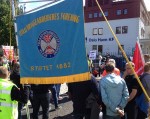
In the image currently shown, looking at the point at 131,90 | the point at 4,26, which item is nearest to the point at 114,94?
the point at 131,90

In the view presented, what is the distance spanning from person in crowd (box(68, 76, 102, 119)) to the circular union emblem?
1.05 meters

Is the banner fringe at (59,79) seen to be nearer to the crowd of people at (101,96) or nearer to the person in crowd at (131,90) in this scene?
the crowd of people at (101,96)

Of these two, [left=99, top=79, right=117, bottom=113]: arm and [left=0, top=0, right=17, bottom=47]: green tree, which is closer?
[left=99, top=79, right=117, bottom=113]: arm

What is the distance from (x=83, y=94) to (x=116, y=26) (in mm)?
37608

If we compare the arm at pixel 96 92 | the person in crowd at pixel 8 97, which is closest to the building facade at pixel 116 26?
the arm at pixel 96 92

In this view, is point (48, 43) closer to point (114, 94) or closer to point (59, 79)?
point (59, 79)

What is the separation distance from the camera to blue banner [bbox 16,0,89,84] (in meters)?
4.87

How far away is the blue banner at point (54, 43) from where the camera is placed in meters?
4.87

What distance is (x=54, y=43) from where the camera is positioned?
5004mm

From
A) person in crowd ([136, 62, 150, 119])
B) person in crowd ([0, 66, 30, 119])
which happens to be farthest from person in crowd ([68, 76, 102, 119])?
person in crowd ([0, 66, 30, 119])

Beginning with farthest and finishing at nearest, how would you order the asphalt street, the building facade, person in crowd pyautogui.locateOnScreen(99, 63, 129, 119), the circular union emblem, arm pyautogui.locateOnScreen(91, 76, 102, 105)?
the building facade < the asphalt street < arm pyautogui.locateOnScreen(91, 76, 102, 105) < person in crowd pyautogui.locateOnScreen(99, 63, 129, 119) < the circular union emblem

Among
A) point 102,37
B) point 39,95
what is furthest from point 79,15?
point 102,37

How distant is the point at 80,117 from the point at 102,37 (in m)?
38.1

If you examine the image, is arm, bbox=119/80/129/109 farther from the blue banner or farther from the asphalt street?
the asphalt street
